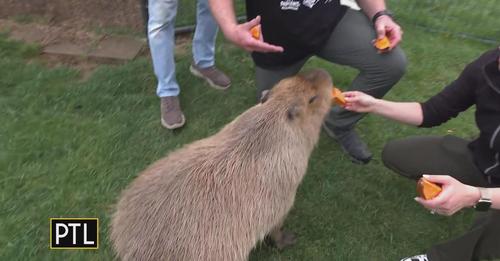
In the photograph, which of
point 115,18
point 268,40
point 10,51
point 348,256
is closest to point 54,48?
point 10,51

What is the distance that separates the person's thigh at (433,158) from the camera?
102 inches

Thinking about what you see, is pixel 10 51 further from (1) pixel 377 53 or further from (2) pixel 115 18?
(1) pixel 377 53

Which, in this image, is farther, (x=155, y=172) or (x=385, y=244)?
(x=385, y=244)

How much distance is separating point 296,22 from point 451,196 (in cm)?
117

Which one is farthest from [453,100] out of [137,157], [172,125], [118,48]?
[118,48]

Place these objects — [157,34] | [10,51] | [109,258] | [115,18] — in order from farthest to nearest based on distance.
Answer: [115,18] → [10,51] → [157,34] → [109,258]

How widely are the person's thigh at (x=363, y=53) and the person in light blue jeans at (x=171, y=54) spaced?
3.02 ft

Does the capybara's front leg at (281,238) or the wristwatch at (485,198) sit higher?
the wristwatch at (485,198)

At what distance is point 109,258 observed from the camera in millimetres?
2486

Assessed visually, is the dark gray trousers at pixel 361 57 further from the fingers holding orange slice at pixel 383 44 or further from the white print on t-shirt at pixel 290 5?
the white print on t-shirt at pixel 290 5

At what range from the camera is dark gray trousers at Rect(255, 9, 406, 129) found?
109 inches

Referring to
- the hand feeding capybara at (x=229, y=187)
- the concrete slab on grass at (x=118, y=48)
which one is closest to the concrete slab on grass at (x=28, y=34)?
the concrete slab on grass at (x=118, y=48)

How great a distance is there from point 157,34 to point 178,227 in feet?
4.66

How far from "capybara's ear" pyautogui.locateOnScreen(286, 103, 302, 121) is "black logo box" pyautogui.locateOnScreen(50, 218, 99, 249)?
1152mm
